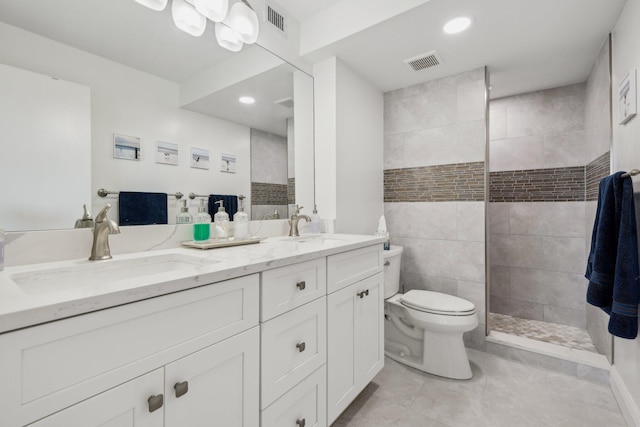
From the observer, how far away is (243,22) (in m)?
1.55

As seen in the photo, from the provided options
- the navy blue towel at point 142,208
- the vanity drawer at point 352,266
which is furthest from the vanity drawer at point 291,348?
the navy blue towel at point 142,208

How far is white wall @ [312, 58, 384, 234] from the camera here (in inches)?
82.6

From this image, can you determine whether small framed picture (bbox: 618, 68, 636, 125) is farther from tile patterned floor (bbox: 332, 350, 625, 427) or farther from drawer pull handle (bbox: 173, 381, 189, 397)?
drawer pull handle (bbox: 173, 381, 189, 397)

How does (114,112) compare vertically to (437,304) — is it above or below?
above

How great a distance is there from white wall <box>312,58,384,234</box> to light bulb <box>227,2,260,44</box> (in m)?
0.68

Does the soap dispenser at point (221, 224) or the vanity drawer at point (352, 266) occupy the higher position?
the soap dispenser at point (221, 224)

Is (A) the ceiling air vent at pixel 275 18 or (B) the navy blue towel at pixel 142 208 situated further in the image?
(A) the ceiling air vent at pixel 275 18

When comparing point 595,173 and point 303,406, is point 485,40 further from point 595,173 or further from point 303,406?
point 303,406

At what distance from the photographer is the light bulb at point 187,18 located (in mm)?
1339

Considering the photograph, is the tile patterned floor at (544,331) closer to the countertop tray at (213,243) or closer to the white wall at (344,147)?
the white wall at (344,147)

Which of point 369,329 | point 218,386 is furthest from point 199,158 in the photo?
point 369,329

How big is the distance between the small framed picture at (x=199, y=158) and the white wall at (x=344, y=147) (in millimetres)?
898

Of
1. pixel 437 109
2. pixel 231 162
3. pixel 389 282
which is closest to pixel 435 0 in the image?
pixel 437 109

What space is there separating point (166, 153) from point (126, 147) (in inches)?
6.2
